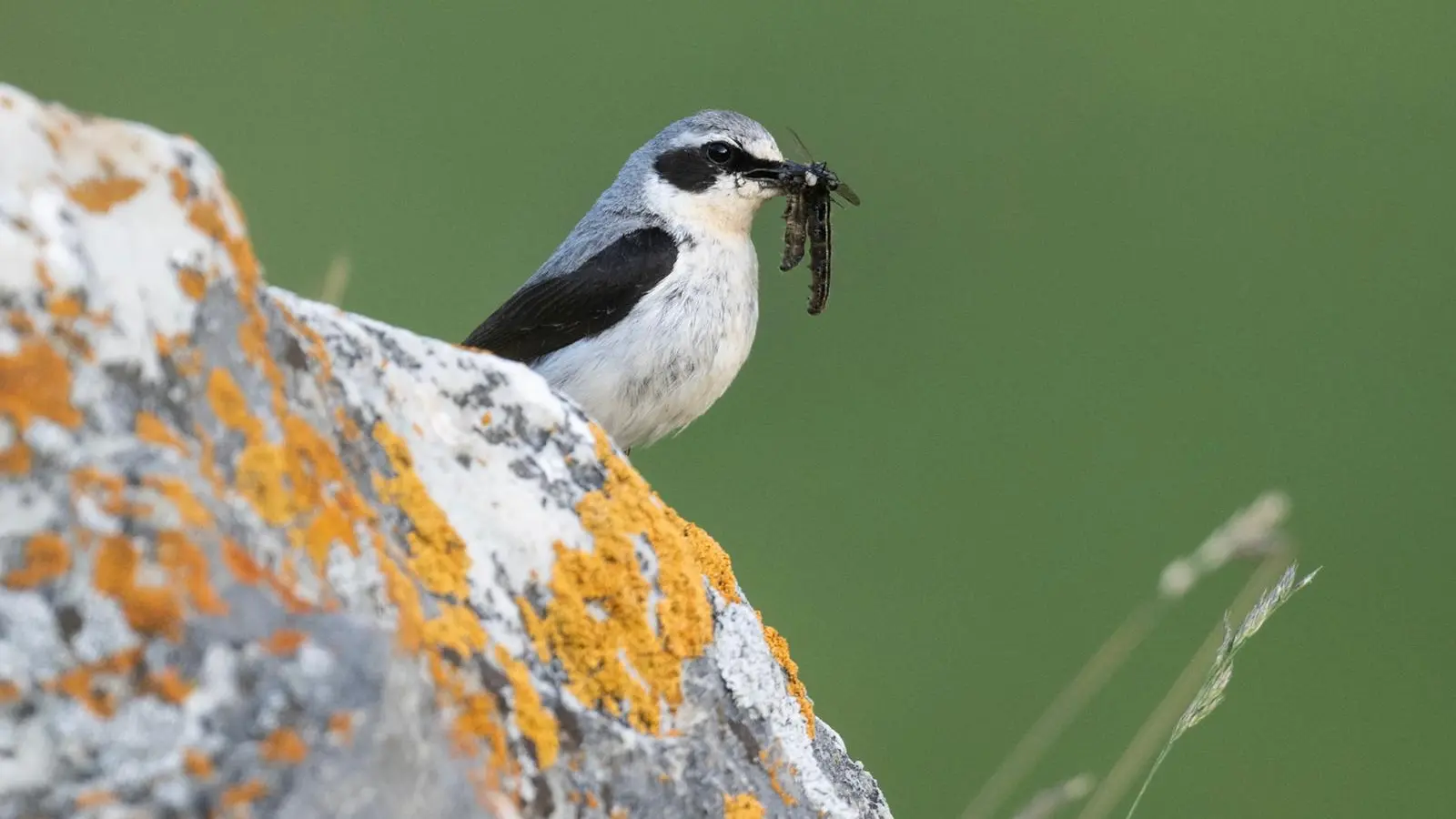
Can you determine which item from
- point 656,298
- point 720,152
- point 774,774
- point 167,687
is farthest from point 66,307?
point 720,152

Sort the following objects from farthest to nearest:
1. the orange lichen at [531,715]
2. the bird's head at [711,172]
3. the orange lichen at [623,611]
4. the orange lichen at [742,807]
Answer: the bird's head at [711,172] < the orange lichen at [742,807] < the orange lichen at [623,611] < the orange lichen at [531,715]

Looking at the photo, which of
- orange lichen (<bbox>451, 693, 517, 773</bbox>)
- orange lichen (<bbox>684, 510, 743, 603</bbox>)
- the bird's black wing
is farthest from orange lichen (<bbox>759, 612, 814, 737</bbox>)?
the bird's black wing

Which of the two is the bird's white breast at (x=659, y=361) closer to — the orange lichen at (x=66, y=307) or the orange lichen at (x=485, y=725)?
the orange lichen at (x=485, y=725)

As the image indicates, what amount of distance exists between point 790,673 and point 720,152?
10.1 feet

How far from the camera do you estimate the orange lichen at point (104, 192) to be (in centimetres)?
192

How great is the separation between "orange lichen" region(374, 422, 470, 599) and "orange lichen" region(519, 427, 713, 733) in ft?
0.52

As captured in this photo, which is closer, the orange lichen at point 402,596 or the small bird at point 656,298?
the orange lichen at point 402,596

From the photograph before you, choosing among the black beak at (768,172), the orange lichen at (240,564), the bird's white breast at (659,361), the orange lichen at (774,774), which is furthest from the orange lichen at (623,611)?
Result: the black beak at (768,172)

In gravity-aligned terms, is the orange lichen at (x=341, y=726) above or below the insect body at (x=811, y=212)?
below

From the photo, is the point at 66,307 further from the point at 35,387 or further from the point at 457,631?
the point at 457,631

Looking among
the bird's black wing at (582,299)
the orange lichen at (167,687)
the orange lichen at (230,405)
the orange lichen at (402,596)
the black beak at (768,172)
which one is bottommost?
the bird's black wing at (582,299)

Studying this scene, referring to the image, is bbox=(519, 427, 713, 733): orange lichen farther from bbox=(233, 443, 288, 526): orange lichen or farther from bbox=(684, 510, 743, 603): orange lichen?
bbox=(233, 443, 288, 526): orange lichen

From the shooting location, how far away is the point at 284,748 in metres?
1.69

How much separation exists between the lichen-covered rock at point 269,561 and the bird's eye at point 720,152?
133 inches
